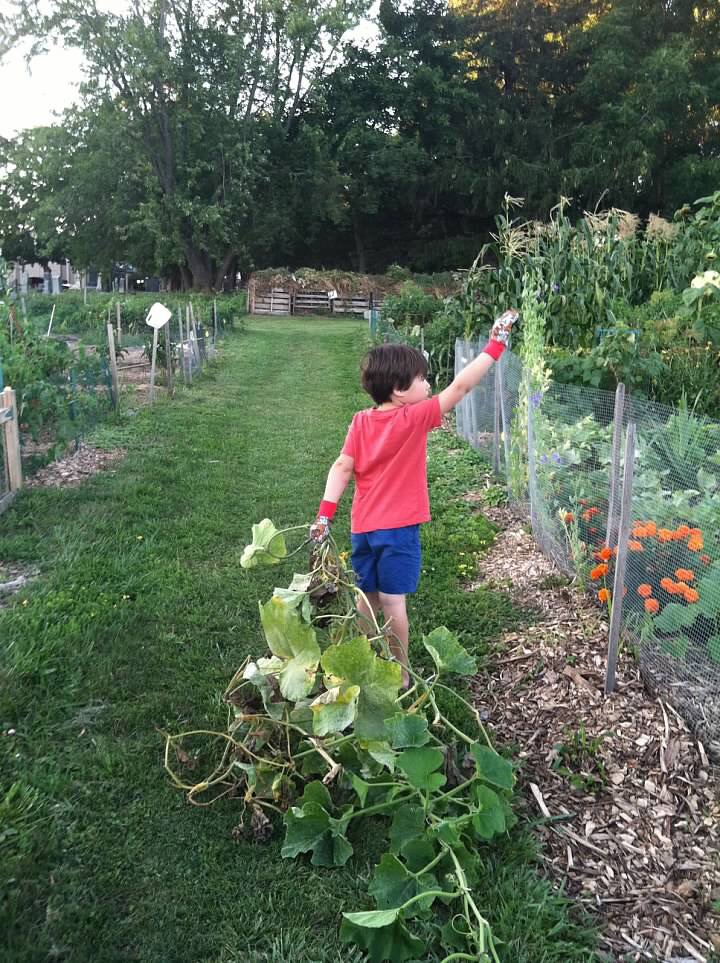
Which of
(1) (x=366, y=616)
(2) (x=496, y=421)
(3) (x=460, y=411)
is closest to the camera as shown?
(1) (x=366, y=616)

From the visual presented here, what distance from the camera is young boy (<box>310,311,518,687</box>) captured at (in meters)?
3.03

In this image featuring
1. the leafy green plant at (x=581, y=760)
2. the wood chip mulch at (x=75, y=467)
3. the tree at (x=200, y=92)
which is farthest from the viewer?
the tree at (x=200, y=92)

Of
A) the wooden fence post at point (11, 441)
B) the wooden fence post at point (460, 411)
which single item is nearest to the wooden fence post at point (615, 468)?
the wooden fence post at point (11, 441)

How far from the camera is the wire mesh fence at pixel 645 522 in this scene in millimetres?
2965

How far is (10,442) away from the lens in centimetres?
599

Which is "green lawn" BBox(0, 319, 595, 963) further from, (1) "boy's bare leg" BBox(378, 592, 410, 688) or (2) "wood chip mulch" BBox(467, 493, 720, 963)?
(1) "boy's bare leg" BBox(378, 592, 410, 688)

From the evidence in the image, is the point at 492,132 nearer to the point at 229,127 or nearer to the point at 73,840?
the point at 229,127

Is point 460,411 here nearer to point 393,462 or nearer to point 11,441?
point 11,441

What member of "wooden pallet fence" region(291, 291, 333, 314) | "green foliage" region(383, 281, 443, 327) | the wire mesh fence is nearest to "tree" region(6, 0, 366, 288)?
"wooden pallet fence" region(291, 291, 333, 314)

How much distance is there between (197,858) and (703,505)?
2.23m

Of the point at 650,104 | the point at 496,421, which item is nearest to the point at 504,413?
the point at 496,421

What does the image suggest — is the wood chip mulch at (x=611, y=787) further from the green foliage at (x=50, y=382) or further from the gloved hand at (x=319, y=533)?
the green foliage at (x=50, y=382)

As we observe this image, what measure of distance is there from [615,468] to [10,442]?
180 inches

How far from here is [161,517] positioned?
19.3 ft
